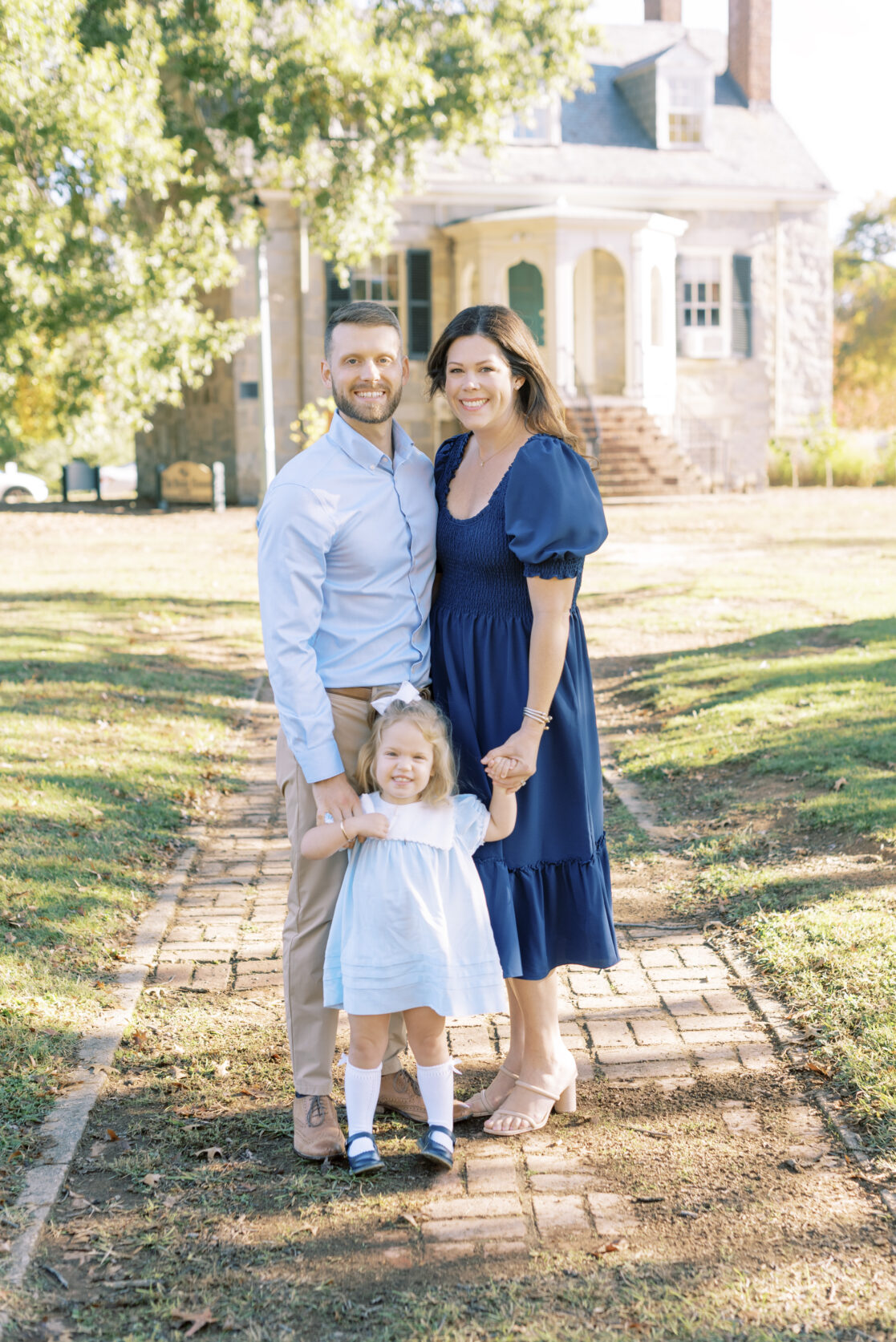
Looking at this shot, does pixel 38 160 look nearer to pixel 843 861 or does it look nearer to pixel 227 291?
pixel 227 291

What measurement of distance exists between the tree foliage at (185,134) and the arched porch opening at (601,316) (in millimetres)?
8254

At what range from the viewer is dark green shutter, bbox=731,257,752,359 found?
87.0 ft

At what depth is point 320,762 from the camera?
312 cm

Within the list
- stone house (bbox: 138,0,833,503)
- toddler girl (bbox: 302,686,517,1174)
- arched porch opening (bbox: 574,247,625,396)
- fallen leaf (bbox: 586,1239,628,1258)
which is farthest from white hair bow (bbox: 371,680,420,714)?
arched porch opening (bbox: 574,247,625,396)

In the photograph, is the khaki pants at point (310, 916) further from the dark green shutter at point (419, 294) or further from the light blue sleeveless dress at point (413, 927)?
the dark green shutter at point (419, 294)

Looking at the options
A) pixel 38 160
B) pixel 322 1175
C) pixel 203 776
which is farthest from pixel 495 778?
pixel 38 160

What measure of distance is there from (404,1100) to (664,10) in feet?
101

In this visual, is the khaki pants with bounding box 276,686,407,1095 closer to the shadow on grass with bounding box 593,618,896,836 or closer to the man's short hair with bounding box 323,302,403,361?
the man's short hair with bounding box 323,302,403,361

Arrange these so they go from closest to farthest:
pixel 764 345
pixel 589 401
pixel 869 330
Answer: pixel 589 401 < pixel 764 345 < pixel 869 330

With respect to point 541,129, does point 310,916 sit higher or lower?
lower

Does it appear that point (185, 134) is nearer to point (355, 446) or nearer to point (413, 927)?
point (355, 446)

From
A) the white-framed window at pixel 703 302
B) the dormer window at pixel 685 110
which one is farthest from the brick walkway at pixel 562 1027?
the dormer window at pixel 685 110

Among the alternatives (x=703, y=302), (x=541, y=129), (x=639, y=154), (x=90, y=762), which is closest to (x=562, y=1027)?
(x=90, y=762)

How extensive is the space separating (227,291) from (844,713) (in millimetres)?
19703
